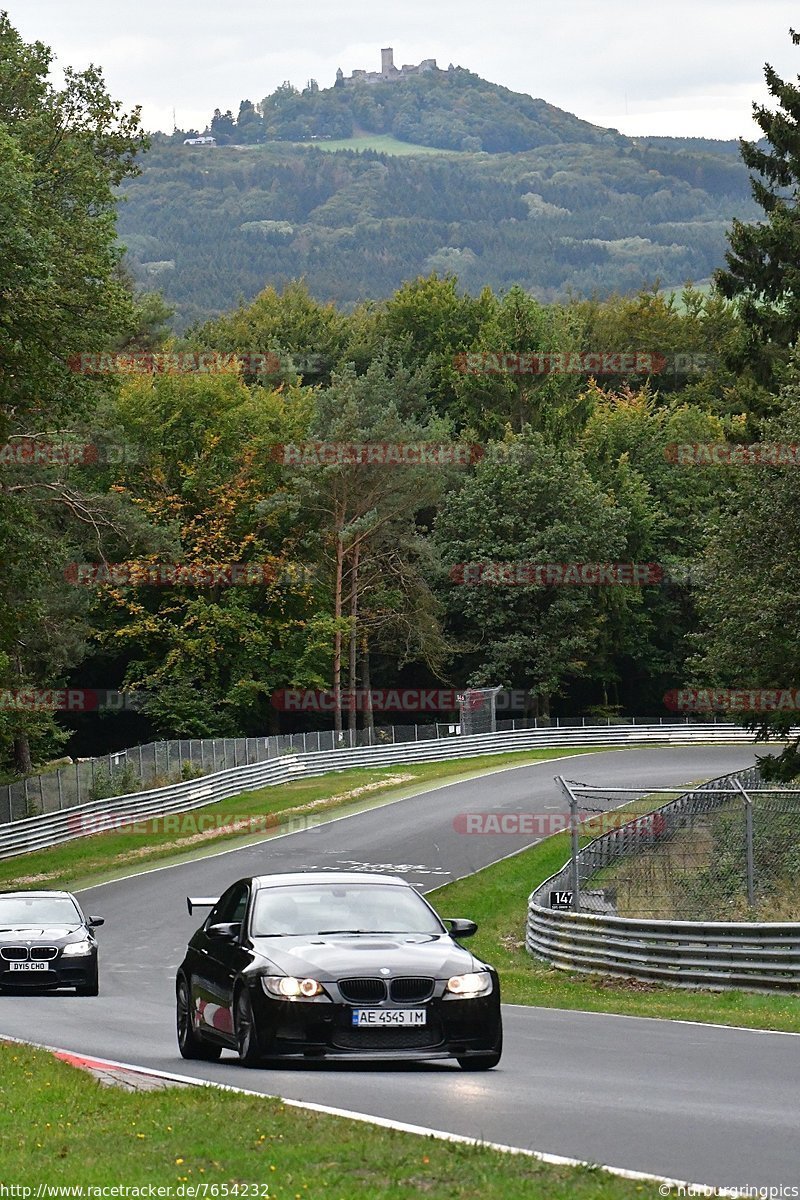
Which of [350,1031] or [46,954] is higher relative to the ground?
[350,1031]

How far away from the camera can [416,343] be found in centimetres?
10688

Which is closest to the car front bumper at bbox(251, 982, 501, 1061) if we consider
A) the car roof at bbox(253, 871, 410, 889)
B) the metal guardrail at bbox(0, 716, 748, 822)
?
the car roof at bbox(253, 871, 410, 889)

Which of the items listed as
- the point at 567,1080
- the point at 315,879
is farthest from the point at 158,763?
the point at 567,1080

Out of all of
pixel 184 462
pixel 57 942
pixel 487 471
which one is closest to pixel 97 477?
pixel 184 462

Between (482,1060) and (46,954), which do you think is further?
(46,954)

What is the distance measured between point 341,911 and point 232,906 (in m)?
1.04

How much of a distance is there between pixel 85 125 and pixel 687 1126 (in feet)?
117

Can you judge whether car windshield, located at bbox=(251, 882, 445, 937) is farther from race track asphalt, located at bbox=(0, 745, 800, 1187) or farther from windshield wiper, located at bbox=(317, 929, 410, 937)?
race track asphalt, located at bbox=(0, 745, 800, 1187)

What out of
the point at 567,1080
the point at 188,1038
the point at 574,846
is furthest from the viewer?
Answer: the point at 574,846

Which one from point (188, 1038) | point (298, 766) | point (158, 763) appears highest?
point (188, 1038)

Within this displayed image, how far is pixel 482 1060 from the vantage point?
1182 centimetres
